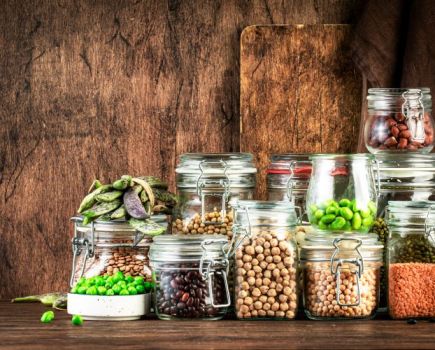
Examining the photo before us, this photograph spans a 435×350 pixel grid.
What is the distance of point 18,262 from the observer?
2682 millimetres

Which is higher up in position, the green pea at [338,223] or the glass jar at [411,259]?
the green pea at [338,223]

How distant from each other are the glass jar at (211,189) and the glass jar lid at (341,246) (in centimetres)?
21

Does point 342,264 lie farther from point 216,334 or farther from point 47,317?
point 47,317

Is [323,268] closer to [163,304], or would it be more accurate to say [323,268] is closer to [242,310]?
[242,310]

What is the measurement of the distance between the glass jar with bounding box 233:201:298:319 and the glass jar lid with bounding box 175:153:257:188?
0.57 ft

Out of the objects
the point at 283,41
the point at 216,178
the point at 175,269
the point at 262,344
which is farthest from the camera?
the point at 283,41

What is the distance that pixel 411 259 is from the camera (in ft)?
7.27

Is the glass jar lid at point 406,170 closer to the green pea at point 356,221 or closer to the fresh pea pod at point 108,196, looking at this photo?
the green pea at point 356,221

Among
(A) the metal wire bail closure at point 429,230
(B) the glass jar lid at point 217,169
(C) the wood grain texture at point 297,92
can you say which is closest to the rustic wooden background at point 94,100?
(C) the wood grain texture at point 297,92

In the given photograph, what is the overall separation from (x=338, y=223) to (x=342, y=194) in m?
0.07

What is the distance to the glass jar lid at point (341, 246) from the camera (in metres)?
2.20

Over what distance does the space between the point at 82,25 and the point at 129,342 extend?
98 cm

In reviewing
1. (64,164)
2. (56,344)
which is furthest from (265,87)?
(56,344)

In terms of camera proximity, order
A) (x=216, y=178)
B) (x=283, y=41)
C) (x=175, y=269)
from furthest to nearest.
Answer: (x=283, y=41)
(x=216, y=178)
(x=175, y=269)
